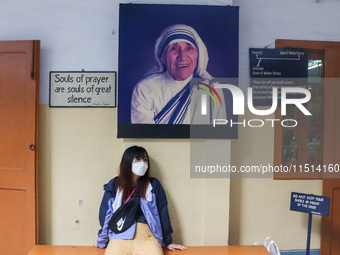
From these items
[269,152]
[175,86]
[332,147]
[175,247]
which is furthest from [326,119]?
[175,247]

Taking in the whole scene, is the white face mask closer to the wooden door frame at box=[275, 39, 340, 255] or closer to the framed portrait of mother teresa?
the framed portrait of mother teresa

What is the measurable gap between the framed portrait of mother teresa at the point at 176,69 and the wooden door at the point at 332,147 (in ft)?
3.39

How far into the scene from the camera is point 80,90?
297cm

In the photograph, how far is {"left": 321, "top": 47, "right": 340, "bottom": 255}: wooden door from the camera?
3.10 m

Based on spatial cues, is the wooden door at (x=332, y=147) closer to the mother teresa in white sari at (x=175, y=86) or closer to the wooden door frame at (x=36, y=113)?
the mother teresa in white sari at (x=175, y=86)

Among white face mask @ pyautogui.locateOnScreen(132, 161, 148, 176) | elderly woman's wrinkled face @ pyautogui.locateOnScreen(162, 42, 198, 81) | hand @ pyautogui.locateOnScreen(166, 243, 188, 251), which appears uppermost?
elderly woman's wrinkled face @ pyautogui.locateOnScreen(162, 42, 198, 81)

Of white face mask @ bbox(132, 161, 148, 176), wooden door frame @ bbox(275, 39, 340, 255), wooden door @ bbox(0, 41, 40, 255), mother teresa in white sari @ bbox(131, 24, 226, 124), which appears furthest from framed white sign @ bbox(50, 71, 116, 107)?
wooden door frame @ bbox(275, 39, 340, 255)

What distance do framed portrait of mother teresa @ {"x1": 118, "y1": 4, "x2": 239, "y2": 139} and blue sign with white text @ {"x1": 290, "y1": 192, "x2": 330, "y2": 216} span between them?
2.76ft

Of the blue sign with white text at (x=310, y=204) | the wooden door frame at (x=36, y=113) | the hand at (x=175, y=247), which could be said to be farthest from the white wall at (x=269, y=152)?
the wooden door frame at (x=36, y=113)

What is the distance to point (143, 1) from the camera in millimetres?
2801

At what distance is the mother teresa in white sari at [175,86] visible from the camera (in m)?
2.79

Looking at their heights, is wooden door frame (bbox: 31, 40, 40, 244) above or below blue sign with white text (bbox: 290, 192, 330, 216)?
above

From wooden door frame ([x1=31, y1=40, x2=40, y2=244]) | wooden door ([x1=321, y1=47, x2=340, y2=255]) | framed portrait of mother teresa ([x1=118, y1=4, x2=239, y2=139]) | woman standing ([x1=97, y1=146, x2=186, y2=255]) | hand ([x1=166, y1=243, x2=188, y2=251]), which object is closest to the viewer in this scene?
woman standing ([x1=97, y1=146, x2=186, y2=255])

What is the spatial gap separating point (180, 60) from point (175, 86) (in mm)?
241
